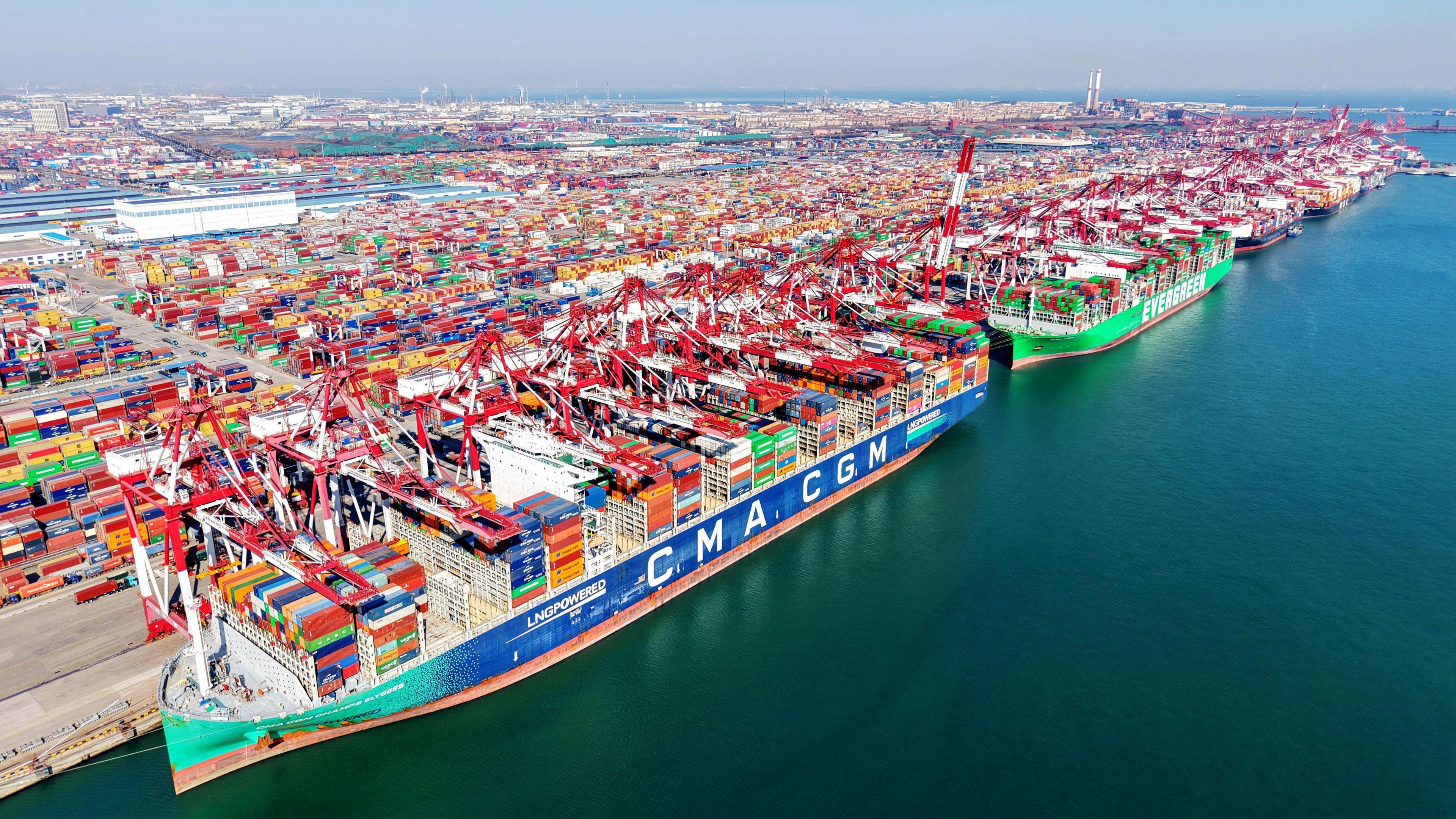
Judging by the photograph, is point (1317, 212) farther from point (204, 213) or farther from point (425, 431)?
point (204, 213)

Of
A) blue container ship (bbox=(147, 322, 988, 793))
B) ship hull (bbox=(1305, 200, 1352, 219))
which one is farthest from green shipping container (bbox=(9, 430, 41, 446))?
ship hull (bbox=(1305, 200, 1352, 219))

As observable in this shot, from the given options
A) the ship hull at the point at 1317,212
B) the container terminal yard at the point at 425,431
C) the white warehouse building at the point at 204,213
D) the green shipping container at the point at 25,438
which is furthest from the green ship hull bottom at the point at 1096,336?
the white warehouse building at the point at 204,213

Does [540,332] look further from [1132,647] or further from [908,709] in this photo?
[1132,647]

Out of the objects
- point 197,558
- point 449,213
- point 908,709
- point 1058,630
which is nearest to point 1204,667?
point 1058,630

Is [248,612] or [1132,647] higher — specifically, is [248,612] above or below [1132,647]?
above

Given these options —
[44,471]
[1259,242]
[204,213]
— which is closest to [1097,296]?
[1259,242]

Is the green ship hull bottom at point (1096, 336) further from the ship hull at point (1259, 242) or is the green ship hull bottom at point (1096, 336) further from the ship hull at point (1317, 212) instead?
the ship hull at point (1317, 212)
